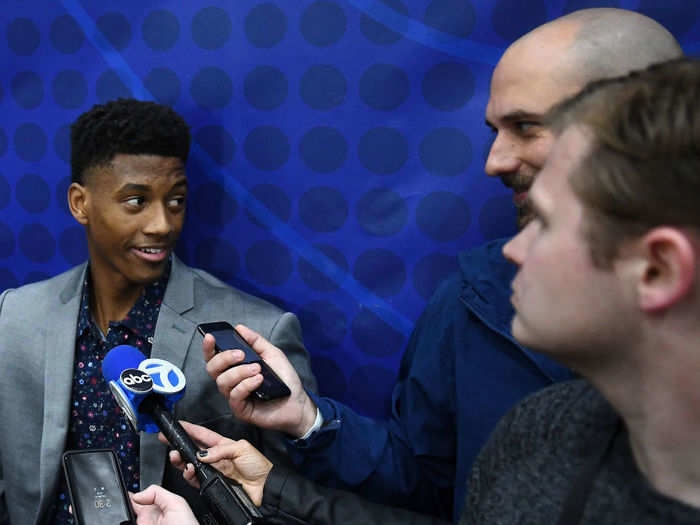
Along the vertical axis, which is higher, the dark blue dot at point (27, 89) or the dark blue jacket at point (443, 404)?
the dark blue dot at point (27, 89)

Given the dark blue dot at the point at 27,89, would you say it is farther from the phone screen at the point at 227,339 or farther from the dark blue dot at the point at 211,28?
the phone screen at the point at 227,339

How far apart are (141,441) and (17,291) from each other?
1.69 ft

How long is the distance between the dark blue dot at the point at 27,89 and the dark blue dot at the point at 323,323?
0.93 meters

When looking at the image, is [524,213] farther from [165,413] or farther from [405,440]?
[165,413]

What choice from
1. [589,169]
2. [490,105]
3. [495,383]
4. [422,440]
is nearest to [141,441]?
[422,440]

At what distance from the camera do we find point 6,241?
6.63ft

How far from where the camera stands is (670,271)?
0.63 metres

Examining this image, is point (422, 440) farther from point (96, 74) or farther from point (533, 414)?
point (96, 74)

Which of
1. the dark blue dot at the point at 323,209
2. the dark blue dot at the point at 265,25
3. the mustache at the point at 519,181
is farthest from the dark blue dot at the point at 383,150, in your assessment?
the mustache at the point at 519,181

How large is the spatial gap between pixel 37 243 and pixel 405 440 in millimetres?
1200

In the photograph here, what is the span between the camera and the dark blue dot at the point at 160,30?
1.78 metres

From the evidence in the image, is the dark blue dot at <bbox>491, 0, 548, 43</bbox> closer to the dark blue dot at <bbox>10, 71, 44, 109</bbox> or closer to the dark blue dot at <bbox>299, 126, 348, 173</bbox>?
the dark blue dot at <bbox>299, 126, 348, 173</bbox>

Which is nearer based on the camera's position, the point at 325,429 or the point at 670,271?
the point at 670,271

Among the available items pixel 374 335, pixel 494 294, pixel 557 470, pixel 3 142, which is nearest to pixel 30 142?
pixel 3 142
